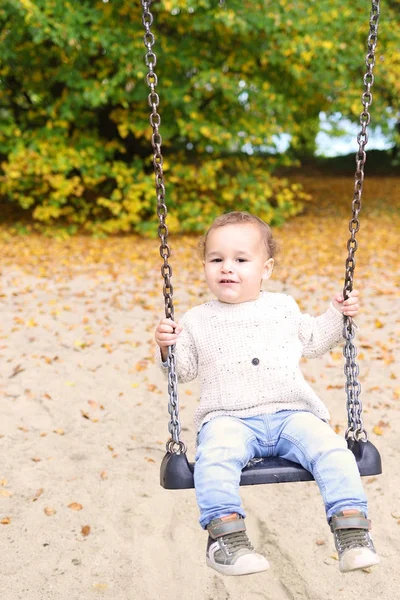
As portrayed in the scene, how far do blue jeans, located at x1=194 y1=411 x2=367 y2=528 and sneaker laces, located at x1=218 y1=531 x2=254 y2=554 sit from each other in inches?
2.9

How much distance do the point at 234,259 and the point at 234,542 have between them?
103 cm

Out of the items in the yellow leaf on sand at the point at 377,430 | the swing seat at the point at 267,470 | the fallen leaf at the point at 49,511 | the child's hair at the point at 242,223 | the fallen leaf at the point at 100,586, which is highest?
the child's hair at the point at 242,223

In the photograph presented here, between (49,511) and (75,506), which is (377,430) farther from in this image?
(49,511)

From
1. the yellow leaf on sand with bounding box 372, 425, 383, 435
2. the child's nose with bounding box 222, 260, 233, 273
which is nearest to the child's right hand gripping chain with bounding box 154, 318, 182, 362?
the child's nose with bounding box 222, 260, 233, 273

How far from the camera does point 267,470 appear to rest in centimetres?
232

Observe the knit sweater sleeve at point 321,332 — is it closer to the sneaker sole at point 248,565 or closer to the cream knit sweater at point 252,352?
the cream knit sweater at point 252,352

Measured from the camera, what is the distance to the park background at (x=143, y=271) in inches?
123

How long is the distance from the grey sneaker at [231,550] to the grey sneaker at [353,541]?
0.25m

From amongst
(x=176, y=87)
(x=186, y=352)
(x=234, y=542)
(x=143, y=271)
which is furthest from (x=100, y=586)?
(x=176, y=87)

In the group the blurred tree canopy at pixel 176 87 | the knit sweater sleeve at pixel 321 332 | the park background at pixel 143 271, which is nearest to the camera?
the knit sweater sleeve at pixel 321 332

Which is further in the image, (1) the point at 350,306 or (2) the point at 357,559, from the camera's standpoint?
(1) the point at 350,306

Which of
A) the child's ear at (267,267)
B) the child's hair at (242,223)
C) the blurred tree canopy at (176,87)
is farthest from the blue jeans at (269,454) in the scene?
the blurred tree canopy at (176,87)

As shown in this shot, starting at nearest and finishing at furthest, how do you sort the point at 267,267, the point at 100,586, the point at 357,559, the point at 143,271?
1. the point at 357,559
2. the point at 267,267
3. the point at 100,586
4. the point at 143,271

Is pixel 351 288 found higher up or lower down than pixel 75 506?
A: higher up
